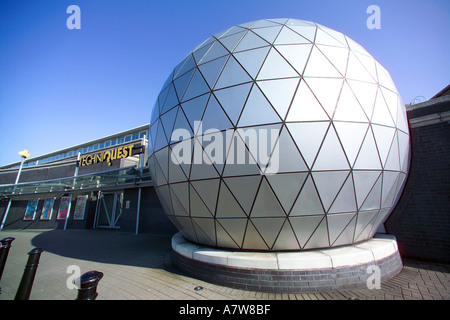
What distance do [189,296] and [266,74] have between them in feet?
21.1

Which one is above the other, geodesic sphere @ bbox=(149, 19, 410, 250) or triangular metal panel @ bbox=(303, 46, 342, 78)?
triangular metal panel @ bbox=(303, 46, 342, 78)

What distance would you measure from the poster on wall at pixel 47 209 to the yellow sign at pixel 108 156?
573cm

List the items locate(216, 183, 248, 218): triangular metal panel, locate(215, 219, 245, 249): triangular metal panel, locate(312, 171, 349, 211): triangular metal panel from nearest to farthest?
locate(312, 171, 349, 211): triangular metal panel < locate(216, 183, 248, 218): triangular metal panel < locate(215, 219, 245, 249): triangular metal panel

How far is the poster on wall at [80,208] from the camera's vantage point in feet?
64.1

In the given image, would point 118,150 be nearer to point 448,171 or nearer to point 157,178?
point 157,178

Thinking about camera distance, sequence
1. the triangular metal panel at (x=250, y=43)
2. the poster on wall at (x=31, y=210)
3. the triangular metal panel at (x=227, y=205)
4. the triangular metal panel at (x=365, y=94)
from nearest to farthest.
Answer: the triangular metal panel at (x=227, y=205)
the triangular metal panel at (x=365, y=94)
the triangular metal panel at (x=250, y=43)
the poster on wall at (x=31, y=210)

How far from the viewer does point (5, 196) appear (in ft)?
81.6

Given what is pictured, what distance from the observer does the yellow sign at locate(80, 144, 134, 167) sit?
61.2 feet

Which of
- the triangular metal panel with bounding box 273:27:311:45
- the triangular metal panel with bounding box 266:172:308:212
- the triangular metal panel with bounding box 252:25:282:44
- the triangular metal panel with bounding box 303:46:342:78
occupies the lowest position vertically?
the triangular metal panel with bounding box 266:172:308:212

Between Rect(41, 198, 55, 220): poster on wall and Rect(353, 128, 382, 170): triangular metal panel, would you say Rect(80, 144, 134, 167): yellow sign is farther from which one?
Rect(353, 128, 382, 170): triangular metal panel

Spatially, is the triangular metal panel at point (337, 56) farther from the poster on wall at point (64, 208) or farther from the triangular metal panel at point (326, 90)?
the poster on wall at point (64, 208)

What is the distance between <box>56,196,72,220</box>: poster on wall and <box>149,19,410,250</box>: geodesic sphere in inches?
862

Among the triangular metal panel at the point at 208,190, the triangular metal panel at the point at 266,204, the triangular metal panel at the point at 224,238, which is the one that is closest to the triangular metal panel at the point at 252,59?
the triangular metal panel at the point at 266,204

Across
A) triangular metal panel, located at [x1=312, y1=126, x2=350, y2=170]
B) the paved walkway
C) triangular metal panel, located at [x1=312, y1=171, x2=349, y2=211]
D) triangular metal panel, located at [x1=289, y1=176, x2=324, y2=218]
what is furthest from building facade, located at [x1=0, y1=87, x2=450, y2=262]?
triangular metal panel, located at [x1=289, y1=176, x2=324, y2=218]
